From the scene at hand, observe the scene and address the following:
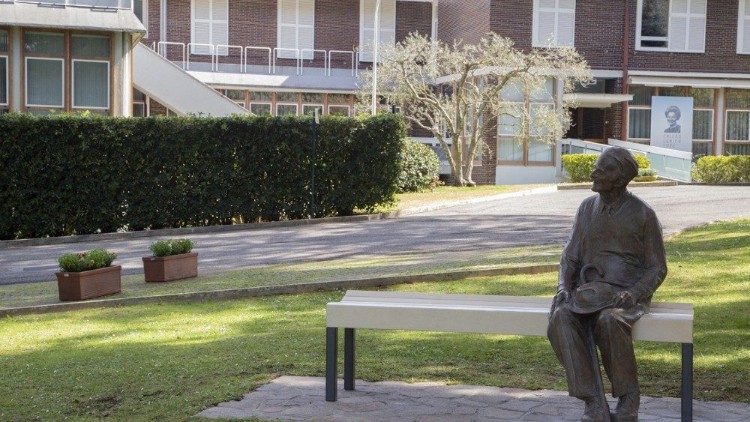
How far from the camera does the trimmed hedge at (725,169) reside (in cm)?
3691

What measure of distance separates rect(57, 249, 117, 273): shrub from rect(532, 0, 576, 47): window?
28.2m

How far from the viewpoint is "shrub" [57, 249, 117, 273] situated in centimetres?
1352

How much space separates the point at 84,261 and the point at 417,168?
2017 centimetres

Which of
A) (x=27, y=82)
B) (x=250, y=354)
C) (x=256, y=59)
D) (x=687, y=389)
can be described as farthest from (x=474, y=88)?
(x=687, y=389)

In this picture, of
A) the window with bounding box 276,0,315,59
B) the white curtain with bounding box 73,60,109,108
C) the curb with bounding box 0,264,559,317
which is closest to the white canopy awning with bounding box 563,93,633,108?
the window with bounding box 276,0,315,59

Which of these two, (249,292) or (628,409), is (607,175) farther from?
(249,292)

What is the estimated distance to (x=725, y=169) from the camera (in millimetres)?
37000

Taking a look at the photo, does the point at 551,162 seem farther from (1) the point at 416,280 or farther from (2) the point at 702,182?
(1) the point at 416,280

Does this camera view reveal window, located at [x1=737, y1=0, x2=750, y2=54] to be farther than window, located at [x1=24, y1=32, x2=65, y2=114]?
Yes

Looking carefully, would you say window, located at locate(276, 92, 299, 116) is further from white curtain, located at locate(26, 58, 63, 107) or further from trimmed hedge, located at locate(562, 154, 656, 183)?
white curtain, located at locate(26, 58, 63, 107)

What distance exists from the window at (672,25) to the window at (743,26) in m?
1.34

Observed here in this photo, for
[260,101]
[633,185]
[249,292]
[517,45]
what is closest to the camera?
[249,292]

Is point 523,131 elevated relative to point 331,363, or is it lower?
elevated

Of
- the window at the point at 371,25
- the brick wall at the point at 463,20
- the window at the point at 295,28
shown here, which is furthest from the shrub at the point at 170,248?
the window at the point at 371,25
